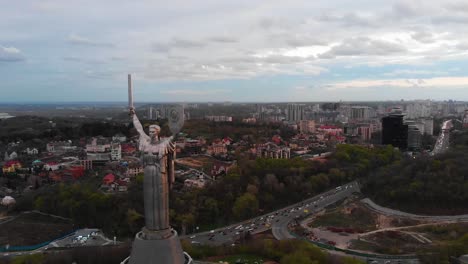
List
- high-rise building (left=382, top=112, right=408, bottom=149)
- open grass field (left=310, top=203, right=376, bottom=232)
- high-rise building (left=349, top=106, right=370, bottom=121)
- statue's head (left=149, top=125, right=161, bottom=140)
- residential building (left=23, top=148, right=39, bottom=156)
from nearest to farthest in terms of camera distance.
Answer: statue's head (left=149, top=125, right=161, bottom=140), open grass field (left=310, top=203, right=376, bottom=232), residential building (left=23, top=148, right=39, bottom=156), high-rise building (left=382, top=112, right=408, bottom=149), high-rise building (left=349, top=106, right=370, bottom=121)

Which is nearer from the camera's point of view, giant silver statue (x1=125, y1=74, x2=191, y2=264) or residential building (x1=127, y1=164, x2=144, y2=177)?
giant silver statue (x1=125, y1=74, x2=191, y2=264)

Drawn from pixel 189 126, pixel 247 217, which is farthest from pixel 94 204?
pixel 189 126

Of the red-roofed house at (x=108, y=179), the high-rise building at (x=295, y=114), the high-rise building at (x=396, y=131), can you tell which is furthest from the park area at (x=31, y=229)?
the high-rise building at (x=295, y=114)

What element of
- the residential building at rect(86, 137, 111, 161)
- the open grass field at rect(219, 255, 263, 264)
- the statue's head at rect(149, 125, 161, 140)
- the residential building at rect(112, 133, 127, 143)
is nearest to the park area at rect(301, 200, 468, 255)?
the open grass field at rect(219, 255, 263, 264)

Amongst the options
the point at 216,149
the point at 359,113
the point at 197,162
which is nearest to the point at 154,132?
the point at 197,162

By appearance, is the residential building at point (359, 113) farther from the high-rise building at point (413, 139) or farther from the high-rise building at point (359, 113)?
the high-rise building at point (413, 139)

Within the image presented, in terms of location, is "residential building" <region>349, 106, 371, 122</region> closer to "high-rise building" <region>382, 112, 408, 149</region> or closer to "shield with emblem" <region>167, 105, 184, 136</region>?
"high-rise building" <region>382, 112, 408, 149</region>
